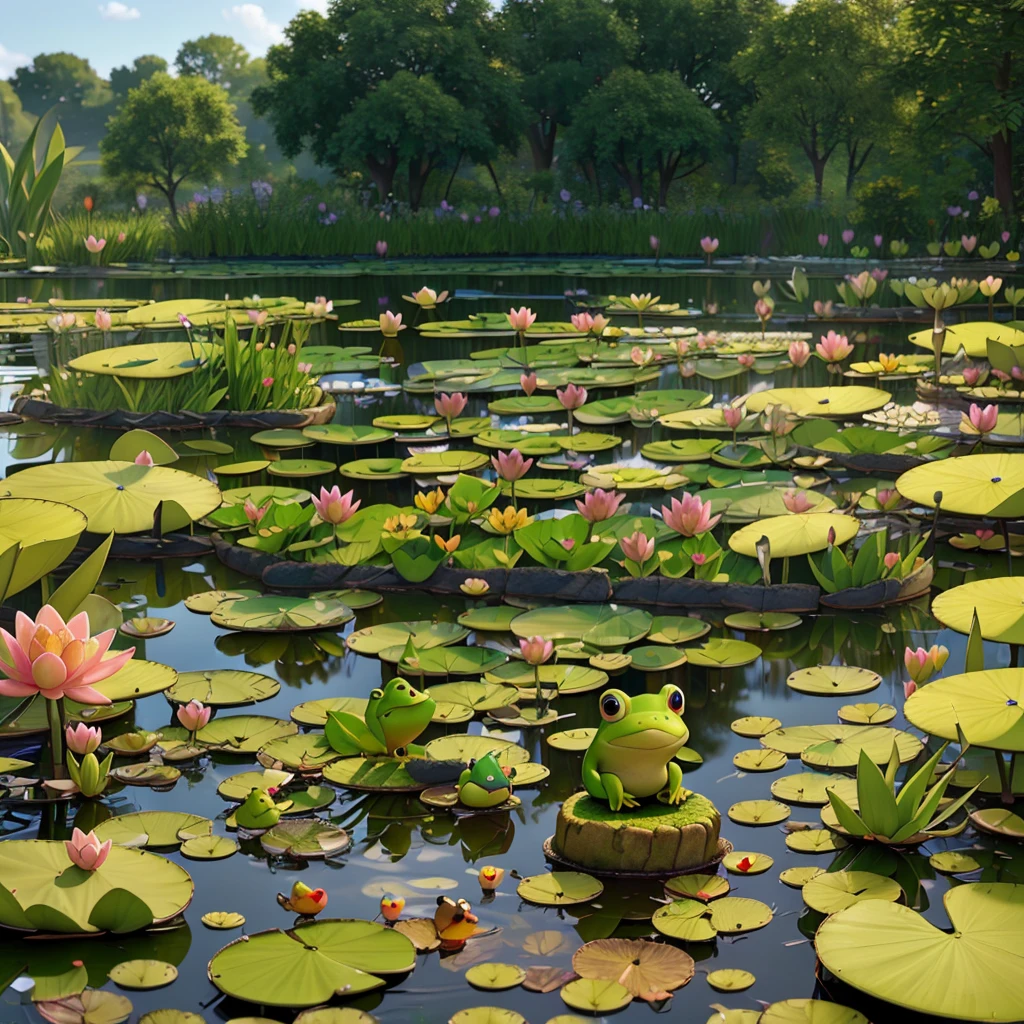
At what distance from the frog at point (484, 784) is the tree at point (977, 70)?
1659 cm

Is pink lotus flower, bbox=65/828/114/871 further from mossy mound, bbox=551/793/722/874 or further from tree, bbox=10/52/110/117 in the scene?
tree, bbox=10/52/110/117

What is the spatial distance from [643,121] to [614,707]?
1135 inches

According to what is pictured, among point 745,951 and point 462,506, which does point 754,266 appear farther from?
point 745,951

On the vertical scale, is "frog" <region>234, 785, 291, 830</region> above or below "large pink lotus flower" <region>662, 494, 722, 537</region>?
below

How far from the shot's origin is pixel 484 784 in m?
3.30

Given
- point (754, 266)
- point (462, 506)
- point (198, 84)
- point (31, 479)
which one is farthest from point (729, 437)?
point (198, 84)

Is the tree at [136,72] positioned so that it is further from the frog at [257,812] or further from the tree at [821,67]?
the frog at [257,812]

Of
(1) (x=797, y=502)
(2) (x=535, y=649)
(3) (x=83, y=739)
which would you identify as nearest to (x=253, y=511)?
(2) (x=535, y=649)

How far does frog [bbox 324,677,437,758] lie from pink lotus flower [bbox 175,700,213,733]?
1.25ft

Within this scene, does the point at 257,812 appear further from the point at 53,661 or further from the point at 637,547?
the point at 637,547

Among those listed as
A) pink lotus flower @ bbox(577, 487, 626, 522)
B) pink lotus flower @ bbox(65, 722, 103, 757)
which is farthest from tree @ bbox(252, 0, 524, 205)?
pink lotus flower @ bbox(65, 722, 103, 757)

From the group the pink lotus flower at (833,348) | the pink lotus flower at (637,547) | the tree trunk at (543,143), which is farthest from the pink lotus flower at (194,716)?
the tree trunk at (543,143)

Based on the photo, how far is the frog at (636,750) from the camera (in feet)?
10.1

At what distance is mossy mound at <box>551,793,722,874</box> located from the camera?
3.02m
